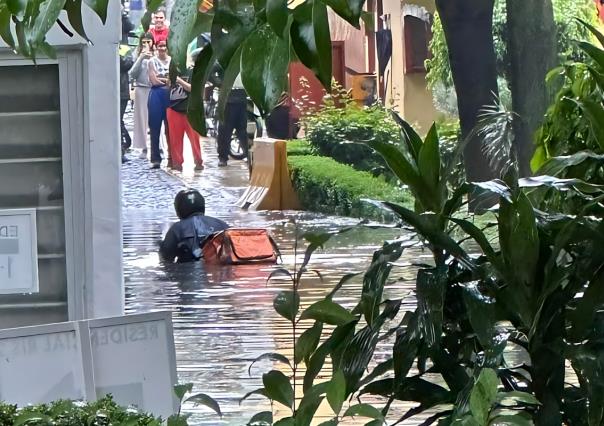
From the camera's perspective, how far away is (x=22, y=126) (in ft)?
15.4

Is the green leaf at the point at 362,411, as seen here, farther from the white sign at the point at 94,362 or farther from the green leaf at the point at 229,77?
the white sign at the point at 94,362

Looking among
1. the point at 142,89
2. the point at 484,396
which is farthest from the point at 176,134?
the point at 484,396

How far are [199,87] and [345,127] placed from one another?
1621cm

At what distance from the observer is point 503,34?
1503 centimetres

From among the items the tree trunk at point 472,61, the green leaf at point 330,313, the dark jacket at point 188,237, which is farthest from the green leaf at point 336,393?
the dark jacket at point 188,237

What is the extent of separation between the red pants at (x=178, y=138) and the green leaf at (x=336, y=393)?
17.4 meters

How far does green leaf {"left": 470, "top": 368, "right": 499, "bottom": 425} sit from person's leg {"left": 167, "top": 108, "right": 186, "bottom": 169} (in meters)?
17.6

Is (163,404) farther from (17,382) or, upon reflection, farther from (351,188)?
(351,188)

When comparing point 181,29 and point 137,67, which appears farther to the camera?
point 137,67

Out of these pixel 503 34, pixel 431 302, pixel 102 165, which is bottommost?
pixel 431 302

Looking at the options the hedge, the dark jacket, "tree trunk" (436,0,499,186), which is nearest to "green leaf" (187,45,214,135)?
"tree trunk" (436,0,499,186)

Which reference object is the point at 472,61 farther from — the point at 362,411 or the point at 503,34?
the point at 362,411

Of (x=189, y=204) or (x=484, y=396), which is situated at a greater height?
(x=484, y=396)

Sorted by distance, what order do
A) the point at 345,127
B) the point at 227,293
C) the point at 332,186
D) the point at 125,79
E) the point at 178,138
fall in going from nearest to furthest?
the point at 227,293
the point at 332,186
the point at 345,127
the point at 178,138
the point at 125,79
